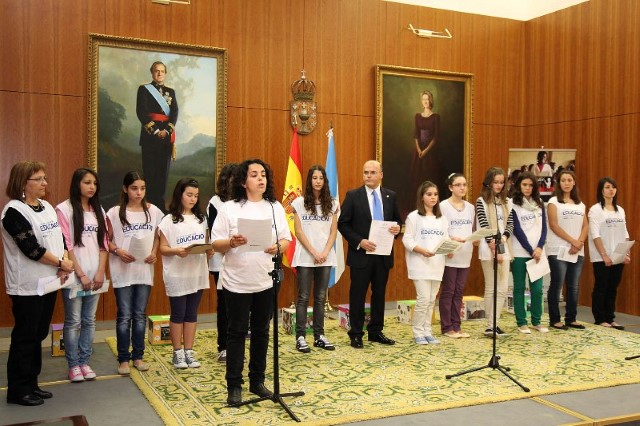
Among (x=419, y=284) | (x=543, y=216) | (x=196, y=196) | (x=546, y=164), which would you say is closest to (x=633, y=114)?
(x=546, y=164)

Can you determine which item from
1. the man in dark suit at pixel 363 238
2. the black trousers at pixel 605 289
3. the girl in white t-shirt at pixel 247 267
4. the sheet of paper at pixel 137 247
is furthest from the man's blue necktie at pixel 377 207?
the black trousers at pixel 605 289

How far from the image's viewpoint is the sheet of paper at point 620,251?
6.67 m

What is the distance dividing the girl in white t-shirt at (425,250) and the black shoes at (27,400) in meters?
3.22

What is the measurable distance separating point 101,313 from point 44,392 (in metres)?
2.75

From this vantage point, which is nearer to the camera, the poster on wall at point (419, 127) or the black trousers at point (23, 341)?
the black trousers at point (23, 341)

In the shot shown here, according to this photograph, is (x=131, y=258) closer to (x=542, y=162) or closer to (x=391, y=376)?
(x=391, y=376)

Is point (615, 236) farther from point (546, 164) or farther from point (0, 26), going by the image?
point (0, 26)

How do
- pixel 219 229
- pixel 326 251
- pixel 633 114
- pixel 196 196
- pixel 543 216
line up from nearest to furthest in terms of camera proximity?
1. pixel 219 229
2. pixel 196 196
3. pixel 326 251
4. pixel 543 216
5. pixel 633 114

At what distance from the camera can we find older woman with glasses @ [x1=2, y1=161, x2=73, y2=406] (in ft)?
13.3

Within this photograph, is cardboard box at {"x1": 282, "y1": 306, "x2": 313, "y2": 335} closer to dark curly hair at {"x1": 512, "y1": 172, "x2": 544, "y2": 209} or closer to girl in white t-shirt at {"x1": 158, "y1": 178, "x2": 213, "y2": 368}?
girl in white t-shirt at {"x1": 158, "y1": 178, "x2": 213, "y2": 368}

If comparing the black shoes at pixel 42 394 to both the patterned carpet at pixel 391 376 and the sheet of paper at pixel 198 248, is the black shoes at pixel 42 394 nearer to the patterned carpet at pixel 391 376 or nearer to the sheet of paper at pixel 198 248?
the patterned carpet at pixel 391 376

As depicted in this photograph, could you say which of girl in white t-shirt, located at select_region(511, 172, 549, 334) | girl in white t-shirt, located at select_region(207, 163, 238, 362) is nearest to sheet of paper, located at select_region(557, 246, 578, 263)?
girl in white t-shirt, located at select_region(511, 172, 549, 334)

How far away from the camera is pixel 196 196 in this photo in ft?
16.6

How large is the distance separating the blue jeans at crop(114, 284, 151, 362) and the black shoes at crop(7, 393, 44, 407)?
2.64 feet
